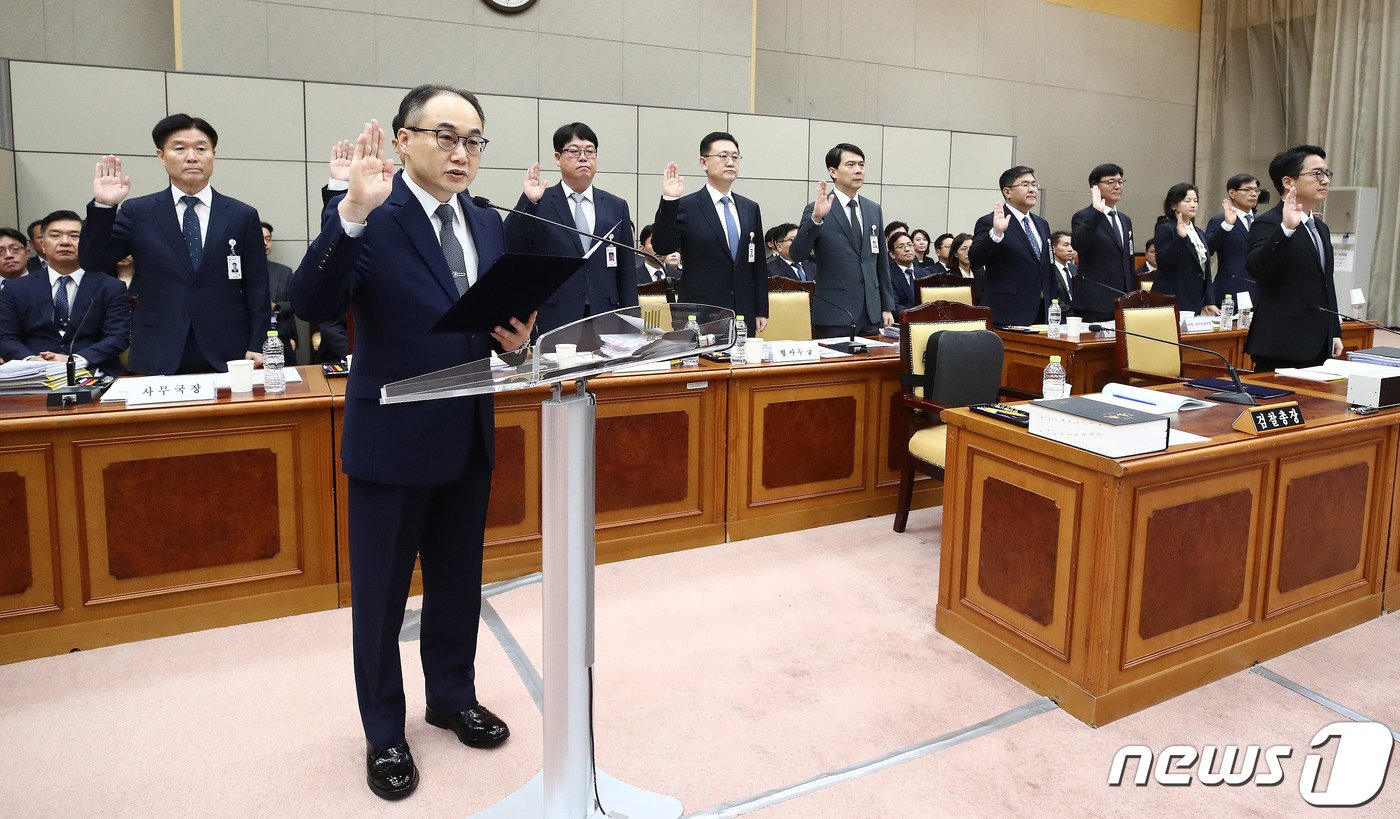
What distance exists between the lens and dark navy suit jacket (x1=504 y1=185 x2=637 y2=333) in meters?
3.92

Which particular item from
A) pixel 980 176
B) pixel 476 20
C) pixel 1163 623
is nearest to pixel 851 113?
pixel 980 176

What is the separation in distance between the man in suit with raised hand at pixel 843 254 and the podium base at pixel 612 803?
3.52m

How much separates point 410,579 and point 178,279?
76.9 inches

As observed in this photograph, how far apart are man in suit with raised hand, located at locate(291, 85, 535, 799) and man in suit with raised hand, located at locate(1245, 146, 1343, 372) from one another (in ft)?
11.5

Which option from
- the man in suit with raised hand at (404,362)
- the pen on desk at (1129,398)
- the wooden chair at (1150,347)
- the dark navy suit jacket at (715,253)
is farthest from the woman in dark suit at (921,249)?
the man in suit with raised hand at (404,362)

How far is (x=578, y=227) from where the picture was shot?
4.07m

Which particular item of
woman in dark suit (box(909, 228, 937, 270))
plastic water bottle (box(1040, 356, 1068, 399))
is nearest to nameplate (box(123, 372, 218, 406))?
plastic water bottle (box(1040, 356, 1068, 399))

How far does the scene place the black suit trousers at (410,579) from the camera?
1981mm

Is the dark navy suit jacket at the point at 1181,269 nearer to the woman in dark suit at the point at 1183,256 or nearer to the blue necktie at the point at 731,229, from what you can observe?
the woman in dark suit at the point at 1183,256

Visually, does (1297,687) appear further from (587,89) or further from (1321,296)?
(587,89)

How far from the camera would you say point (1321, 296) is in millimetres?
4121

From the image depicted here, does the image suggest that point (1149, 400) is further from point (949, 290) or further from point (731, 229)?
point (949, 290)

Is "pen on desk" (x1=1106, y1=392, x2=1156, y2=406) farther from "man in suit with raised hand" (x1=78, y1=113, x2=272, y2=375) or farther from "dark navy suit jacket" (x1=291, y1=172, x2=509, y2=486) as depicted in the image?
"man in suit with raised hand" (x1=78, y1=113, x2=272, y2=375)

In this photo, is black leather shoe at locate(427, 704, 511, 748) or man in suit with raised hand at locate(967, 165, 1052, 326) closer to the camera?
black leather shoe at locate(427, 704, 511, 748)
